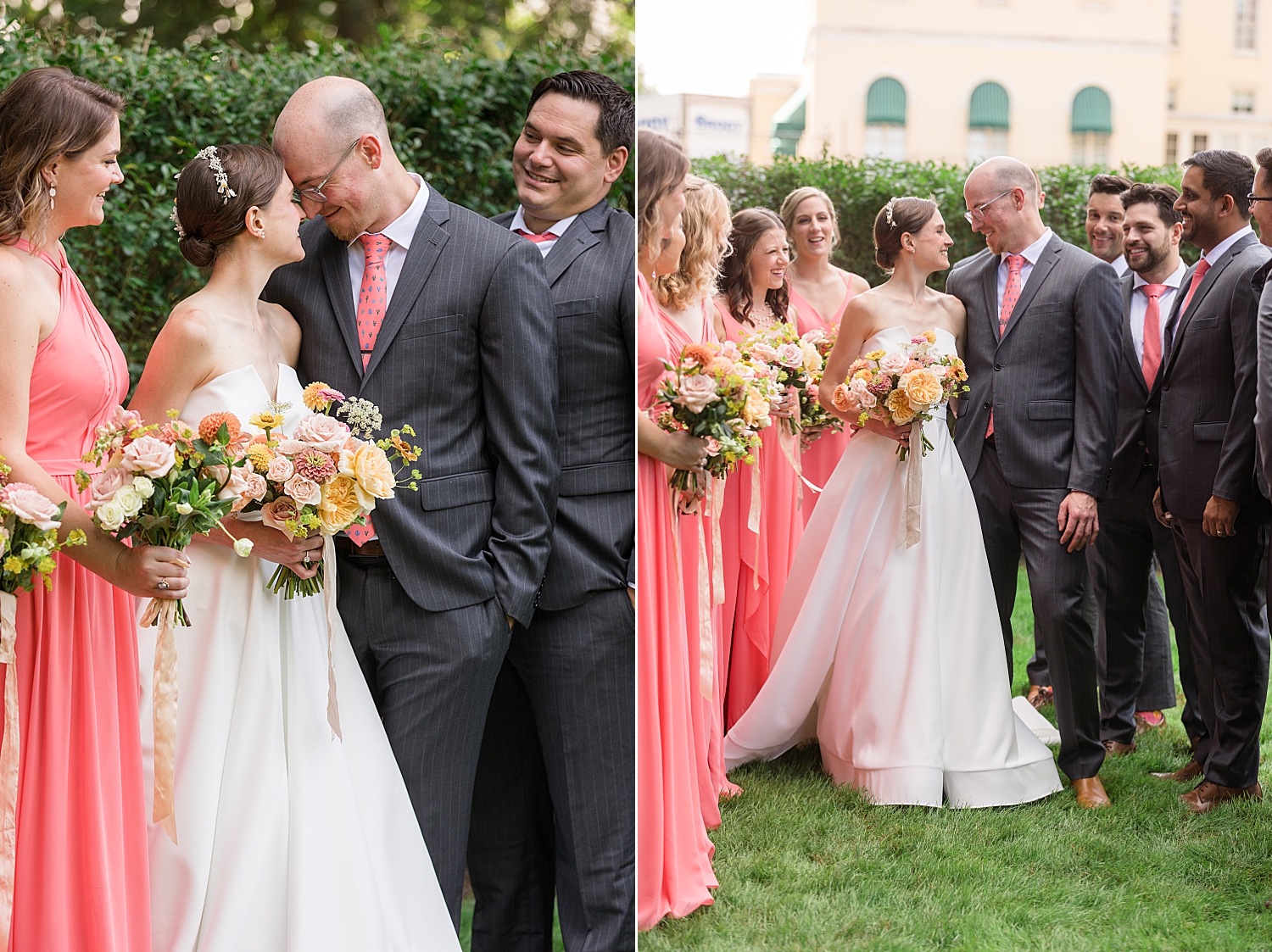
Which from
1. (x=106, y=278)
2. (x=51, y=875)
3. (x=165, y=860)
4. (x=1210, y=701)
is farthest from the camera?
(x=106, y=278)

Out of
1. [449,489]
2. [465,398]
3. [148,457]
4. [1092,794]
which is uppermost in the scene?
[465,398]

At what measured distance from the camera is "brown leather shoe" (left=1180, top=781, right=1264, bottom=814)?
3.09 metres

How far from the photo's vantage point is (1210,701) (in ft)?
10.6

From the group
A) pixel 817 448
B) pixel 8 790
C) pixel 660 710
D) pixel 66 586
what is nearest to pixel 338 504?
pixel 66 586

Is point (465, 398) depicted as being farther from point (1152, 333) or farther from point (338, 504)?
point (1152, 333)

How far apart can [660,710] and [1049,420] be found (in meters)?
1.38

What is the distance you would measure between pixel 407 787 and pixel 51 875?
824 millimetres

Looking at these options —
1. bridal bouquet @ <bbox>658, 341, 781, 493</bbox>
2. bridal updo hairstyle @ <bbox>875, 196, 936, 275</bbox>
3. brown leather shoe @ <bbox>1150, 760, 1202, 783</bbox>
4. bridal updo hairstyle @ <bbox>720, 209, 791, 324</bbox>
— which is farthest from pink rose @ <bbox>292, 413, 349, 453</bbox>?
brown leather shoe @ <bbox>1150, 760, 1202, 783</bbox>

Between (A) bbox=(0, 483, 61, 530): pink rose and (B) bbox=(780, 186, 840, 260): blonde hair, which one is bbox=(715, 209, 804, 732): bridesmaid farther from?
(A) bbox=(0, 483, 61, 530): pink rose

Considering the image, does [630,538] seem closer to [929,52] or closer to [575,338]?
[575,338]

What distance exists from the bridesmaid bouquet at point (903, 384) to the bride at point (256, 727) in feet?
5.40

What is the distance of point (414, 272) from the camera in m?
2.85

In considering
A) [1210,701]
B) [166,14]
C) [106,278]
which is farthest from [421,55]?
[166,14]

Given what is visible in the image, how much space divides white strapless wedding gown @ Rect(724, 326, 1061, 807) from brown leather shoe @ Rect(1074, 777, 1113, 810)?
0.08 meters
